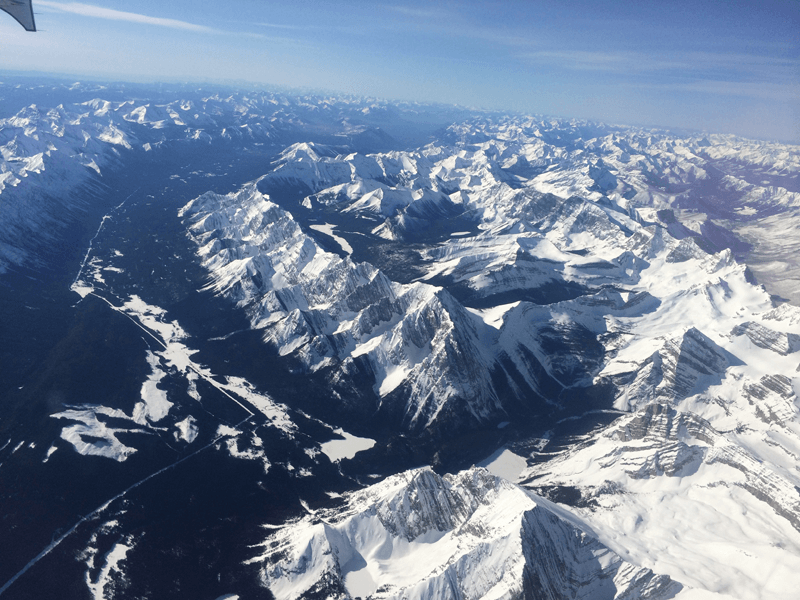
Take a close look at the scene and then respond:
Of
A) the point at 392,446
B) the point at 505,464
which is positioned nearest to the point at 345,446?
the point at 392,446

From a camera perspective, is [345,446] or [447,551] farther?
[345,446]

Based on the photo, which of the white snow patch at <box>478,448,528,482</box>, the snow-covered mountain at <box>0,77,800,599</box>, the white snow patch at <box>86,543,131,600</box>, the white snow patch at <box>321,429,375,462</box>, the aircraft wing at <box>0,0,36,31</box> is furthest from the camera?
the white snow patch at <box>321,429,375,462</box>

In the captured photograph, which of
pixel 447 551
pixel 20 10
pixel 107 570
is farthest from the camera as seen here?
pixel 107 570

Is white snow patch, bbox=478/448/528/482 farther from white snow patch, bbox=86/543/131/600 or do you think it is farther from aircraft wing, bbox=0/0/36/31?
aircraft wing, bbox=0/0/36/31

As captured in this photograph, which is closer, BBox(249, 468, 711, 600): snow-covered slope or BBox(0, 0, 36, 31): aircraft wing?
BBox(0, 0, 36, 31): aircraft wing

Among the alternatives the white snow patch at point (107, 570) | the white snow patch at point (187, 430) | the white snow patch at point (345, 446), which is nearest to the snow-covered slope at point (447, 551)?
the white snow patch at point (345, 446)

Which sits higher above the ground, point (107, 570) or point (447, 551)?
point (447, 551)

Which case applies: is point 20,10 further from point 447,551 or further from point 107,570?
point 107,570

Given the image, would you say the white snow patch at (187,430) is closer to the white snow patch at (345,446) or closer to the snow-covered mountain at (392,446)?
the snow-covered mountain at (392,446)

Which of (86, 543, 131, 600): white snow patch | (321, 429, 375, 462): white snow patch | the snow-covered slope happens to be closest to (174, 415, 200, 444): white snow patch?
(86, 543, 131, 600): white snow patch
